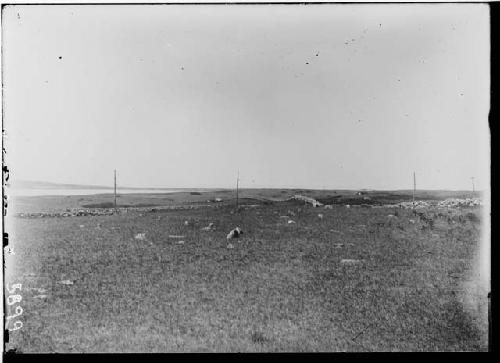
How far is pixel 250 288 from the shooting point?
283 inches

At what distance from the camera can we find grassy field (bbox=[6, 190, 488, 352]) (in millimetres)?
5461

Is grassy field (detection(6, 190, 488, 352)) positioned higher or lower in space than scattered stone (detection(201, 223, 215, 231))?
lower

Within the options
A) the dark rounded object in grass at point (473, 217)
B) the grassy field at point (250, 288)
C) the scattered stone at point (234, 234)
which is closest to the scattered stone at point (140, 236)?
the grassy field at point (250, 288)

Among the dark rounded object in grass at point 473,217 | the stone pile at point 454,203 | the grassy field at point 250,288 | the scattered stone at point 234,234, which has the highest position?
the stone pile at point 454,203

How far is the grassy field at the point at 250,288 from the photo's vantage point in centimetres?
546

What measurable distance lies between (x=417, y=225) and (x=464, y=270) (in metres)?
3.50

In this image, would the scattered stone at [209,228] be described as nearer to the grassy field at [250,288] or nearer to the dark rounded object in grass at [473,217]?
the grassy field at [250,288]

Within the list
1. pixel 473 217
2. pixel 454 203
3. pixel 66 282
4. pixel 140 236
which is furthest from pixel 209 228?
pixel 473 217

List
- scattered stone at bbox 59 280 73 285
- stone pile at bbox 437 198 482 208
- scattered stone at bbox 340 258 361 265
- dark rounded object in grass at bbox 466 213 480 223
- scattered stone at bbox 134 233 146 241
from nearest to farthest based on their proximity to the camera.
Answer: scattered stone at bbox 59 280 73 285 → scattered stone at bbox 340 258 361 265 → stone pile at bbox 437 198 482 208 → dark rounded object in grass at bbox 466 213 480 223 → scattered stone at bbox 134 233 146 241

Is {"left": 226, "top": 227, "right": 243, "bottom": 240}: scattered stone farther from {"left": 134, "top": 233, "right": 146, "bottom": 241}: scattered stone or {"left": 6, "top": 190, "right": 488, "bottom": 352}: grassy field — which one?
{"left": 134, "top": 233, "right": 146, "bottom": 241}: scattered stone

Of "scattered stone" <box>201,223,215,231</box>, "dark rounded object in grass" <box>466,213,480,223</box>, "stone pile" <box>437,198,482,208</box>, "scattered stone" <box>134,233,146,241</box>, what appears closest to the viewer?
"stone pile" <box>437,198,482,208</box>

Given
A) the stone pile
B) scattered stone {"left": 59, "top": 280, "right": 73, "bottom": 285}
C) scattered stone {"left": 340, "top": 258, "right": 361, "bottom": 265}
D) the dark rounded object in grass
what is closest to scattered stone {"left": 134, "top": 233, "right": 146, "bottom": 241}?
scattered stone {"left": 59, "top": 280, "right": 73, "bottom": 285}

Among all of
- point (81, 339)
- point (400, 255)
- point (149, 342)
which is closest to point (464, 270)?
point (400, 255)
